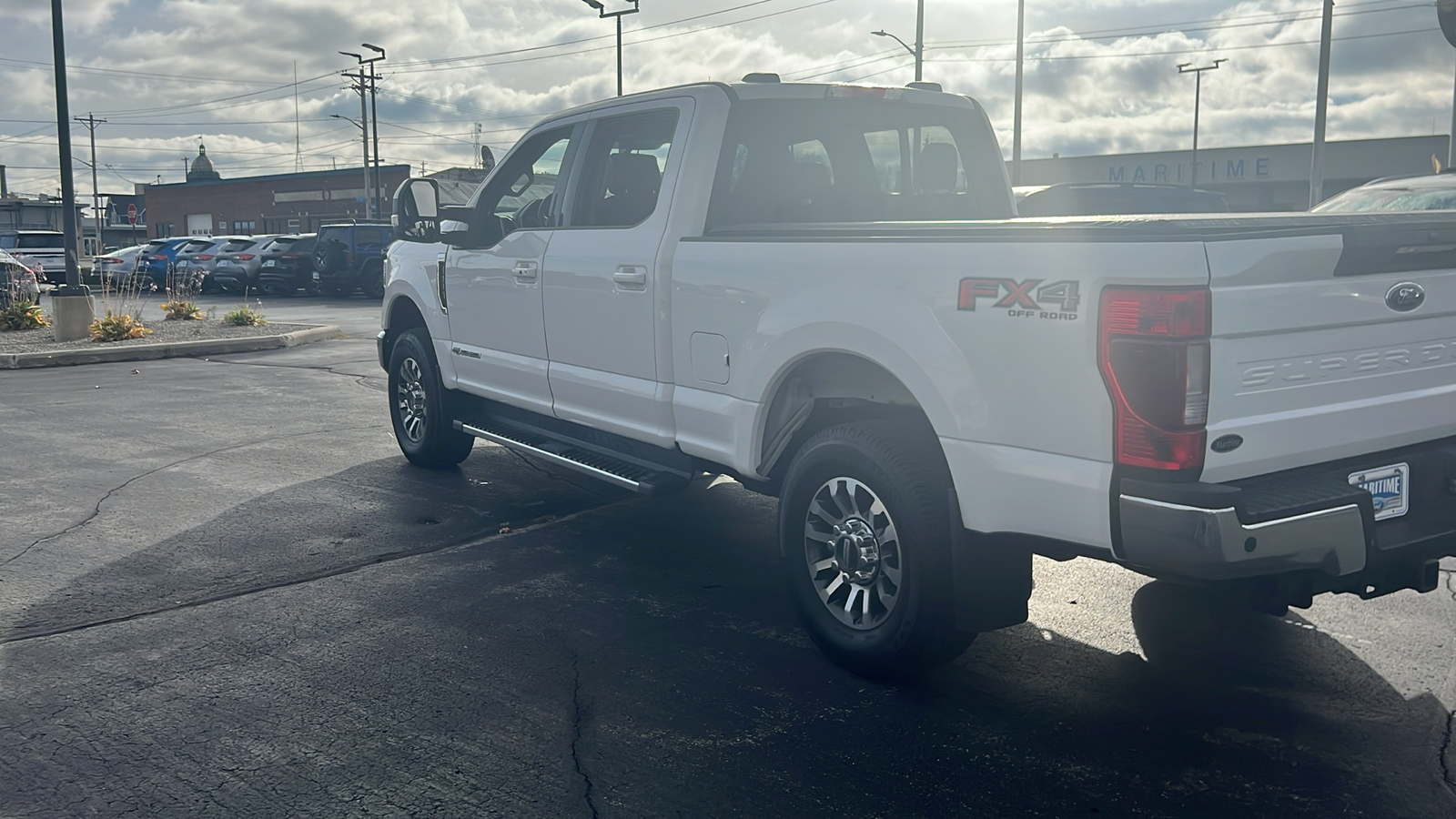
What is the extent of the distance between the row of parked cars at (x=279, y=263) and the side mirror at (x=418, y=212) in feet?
68.4

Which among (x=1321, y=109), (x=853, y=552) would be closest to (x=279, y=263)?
(x=1321, y=109)

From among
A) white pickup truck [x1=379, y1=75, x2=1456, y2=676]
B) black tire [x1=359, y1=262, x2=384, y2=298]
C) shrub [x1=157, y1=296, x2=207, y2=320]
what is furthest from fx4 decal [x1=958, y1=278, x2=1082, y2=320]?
black tire [x1=359, y1=262, x2=384, y2=298]

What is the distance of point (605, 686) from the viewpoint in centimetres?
410

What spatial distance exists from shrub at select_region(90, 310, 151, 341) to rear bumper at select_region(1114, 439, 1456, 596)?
51.7 ft

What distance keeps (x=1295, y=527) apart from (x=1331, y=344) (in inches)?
22.2

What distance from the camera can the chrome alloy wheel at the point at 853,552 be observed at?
13.4 ft

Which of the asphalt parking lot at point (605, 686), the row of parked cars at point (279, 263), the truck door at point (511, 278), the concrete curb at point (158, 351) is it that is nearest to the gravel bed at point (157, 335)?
→ the concrete curb at point (158, 351)

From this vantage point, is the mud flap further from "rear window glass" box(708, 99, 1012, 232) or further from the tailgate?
"rear window glass" box(708, 99, 1012, 232)

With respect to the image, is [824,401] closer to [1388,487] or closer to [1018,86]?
[1388,487]

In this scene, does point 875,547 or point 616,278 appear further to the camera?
point 616,278

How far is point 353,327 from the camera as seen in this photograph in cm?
2014

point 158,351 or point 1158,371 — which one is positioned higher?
point 1158,371

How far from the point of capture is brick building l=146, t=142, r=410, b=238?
68.4 m

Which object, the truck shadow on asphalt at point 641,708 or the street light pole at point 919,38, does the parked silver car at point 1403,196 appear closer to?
the truck shadow on asphalt at point 641,708
